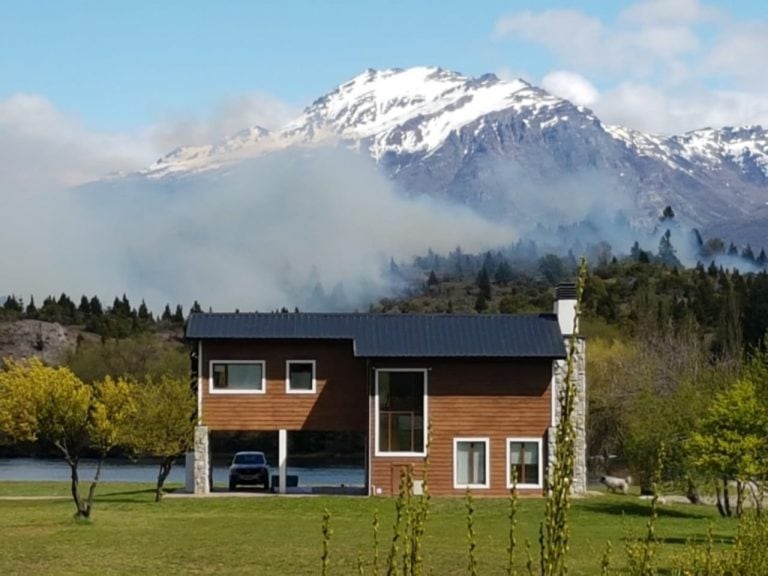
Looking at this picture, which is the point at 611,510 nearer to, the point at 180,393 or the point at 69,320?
the point at 180,393

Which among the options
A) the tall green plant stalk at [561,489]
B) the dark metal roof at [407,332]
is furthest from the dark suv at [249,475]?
the tall green plant stalk at [561,489]

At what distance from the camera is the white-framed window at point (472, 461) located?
43.6m

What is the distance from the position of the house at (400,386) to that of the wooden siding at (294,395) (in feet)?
0.11

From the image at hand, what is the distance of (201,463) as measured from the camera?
1710 inches

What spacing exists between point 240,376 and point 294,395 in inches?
74.1

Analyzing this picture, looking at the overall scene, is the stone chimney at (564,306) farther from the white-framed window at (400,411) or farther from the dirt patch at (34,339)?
the dirt patch at (34,339)

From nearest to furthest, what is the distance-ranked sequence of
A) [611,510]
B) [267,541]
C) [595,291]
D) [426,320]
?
[267,541]
[611,510]
[426,320]
[595,291]

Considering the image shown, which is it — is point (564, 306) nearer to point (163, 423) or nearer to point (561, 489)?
point (163, 423)

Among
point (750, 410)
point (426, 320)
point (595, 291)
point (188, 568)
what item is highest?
point (595, 291)

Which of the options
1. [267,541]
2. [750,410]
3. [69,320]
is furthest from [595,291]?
[267,541]

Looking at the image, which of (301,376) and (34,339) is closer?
(301,376)

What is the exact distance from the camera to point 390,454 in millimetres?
43688

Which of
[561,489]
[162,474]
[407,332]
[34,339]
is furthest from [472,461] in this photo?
[34,339]

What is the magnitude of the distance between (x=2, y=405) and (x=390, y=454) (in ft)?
47.9
